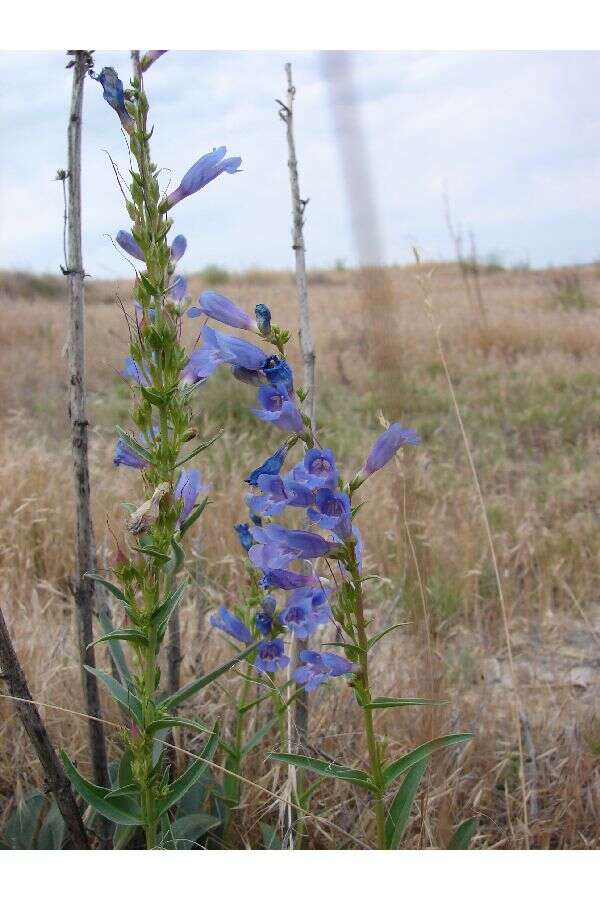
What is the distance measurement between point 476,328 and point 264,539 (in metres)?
5.20

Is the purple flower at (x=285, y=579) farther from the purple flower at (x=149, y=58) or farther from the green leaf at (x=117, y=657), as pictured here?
the purple flower at (x=149, y=58)

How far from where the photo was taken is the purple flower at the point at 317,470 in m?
1.01

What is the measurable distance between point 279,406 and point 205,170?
1.21 feet

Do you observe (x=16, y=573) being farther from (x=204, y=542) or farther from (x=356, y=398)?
(x=356, y=398)

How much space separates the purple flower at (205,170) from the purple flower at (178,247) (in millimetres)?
66

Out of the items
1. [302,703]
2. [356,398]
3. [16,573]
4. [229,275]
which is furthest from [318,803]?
[229,275]

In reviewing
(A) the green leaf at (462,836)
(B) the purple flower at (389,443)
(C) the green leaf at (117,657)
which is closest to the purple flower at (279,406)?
(B) the purple flower at (389,443)

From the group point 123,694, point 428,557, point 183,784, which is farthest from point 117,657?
point 428,557

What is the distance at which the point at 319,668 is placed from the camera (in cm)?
125

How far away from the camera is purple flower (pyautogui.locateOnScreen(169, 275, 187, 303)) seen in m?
1.15

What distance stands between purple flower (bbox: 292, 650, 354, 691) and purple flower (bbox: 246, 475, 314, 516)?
0.76ft

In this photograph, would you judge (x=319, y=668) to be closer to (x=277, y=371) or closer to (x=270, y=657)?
(x=270, y=657)

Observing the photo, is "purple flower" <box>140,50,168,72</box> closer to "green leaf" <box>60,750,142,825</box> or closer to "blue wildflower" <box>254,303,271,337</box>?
"blue wildflower" <box>254,303,271,337</box>

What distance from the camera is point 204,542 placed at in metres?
2.90
